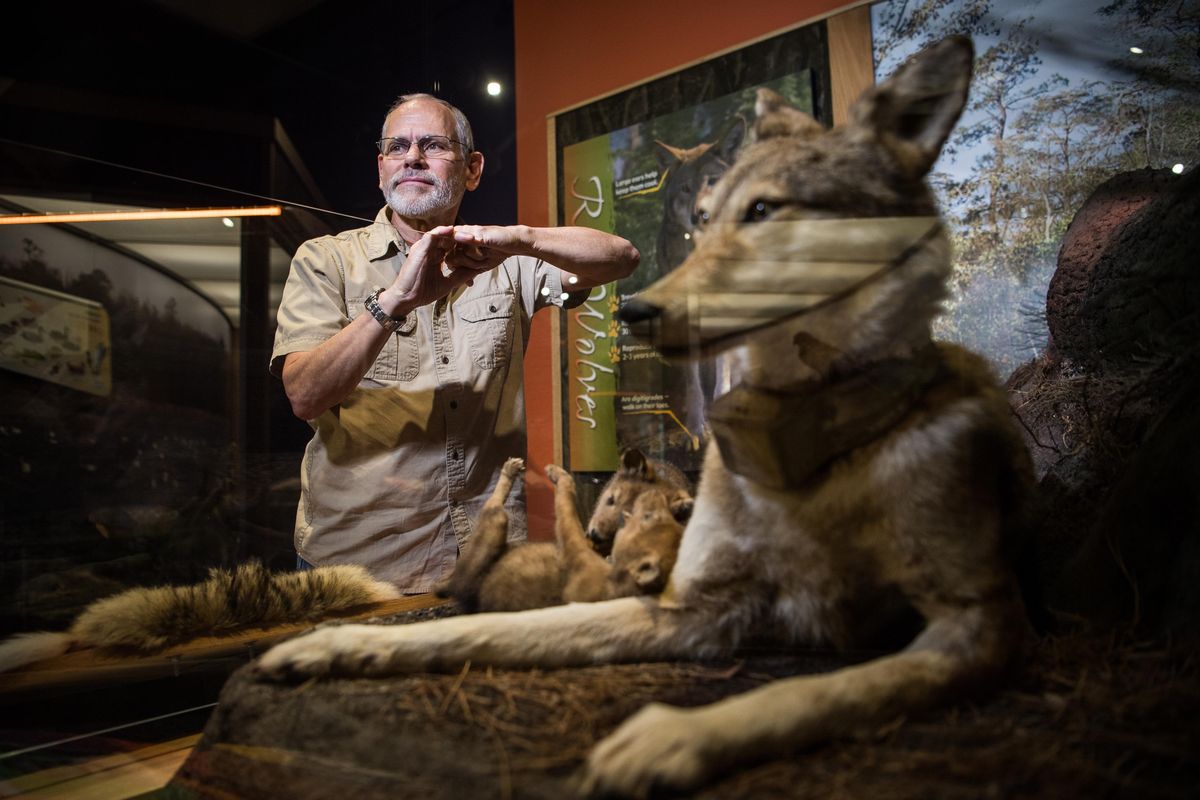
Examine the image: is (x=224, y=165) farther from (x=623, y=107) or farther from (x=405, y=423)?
(x=623, y=107)

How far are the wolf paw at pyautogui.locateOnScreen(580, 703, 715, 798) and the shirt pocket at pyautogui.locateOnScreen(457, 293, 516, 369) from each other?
145 centimetres

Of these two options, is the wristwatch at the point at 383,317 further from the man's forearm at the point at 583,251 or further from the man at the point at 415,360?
the man's forearm at the point at 583,251

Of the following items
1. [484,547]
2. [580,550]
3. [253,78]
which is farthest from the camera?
[253,78]

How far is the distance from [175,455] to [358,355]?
29.5 inches

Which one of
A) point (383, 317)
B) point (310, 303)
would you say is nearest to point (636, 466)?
point (383, 317)

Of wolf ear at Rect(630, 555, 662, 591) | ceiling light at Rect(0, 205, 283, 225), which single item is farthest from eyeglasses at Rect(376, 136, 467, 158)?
wolf ear at Rect(630, 555, 662, 591)

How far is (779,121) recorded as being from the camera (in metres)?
1.74

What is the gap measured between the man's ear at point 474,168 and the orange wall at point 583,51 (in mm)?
132

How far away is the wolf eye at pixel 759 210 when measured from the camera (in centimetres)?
153

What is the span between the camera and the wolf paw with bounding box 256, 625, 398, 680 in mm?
1604

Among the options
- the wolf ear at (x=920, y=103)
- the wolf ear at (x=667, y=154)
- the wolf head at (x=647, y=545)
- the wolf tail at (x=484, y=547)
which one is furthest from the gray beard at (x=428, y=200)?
the wolf ear at (x=920, y=103)

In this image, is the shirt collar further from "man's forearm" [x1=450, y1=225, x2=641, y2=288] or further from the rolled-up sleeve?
"man's forearm" [x1=450, y1=225, x2=641, y2=288]

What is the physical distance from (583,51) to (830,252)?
1555 millimetres

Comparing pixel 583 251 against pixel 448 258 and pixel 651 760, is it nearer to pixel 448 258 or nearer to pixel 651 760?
pixel 448 258
